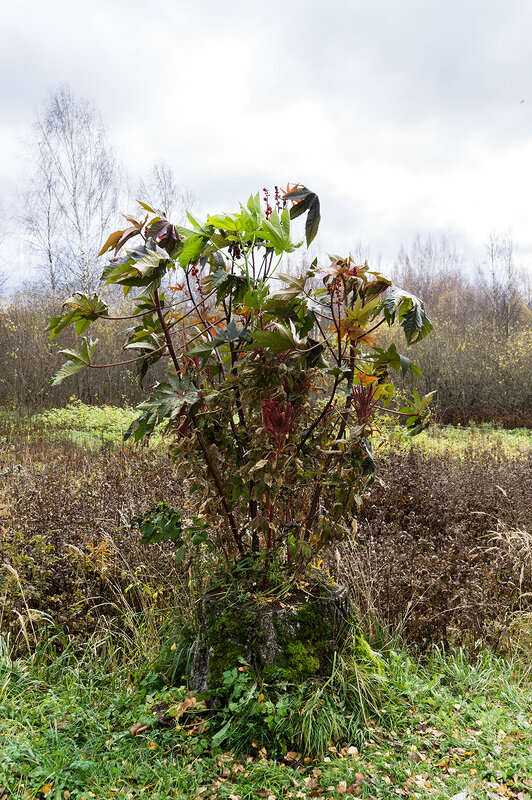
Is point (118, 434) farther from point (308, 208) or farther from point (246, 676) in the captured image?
point (308, 208)

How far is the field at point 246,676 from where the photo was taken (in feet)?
6.23

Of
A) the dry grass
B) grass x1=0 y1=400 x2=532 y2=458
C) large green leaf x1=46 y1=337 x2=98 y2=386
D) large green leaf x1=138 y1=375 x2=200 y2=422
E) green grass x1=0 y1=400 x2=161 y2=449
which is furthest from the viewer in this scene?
green grass x1=0 y1=400 x2=161 y2=449

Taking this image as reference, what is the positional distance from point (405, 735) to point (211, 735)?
76 cm

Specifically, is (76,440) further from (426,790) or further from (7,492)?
(426,790)

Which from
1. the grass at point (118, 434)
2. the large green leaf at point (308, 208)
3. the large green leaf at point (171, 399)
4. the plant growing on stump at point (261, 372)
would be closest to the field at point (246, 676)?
the plant growing on stump at point (261, 372)

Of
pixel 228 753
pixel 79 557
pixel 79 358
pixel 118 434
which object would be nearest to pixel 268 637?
pixel 228 753

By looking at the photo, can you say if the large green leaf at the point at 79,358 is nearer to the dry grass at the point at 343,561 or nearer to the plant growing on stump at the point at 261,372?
the plant growing on stump at the point at 261,372

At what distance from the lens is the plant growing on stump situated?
187cm

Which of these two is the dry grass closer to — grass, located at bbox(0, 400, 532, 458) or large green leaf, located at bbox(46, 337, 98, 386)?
large green leaf, located at bbox(46, 337, 98, 386)

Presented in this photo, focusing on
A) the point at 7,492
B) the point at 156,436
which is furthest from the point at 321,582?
the point at 156,436

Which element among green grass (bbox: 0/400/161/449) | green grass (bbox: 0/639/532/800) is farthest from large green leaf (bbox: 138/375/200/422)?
green grass (bbox: 0/400/161/449)

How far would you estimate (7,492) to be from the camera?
437 centimetres

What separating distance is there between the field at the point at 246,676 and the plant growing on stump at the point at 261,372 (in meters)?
0.51

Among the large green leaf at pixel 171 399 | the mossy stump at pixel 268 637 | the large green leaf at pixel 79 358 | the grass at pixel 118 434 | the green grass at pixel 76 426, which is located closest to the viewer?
the large green leaf at pixel 171 399
